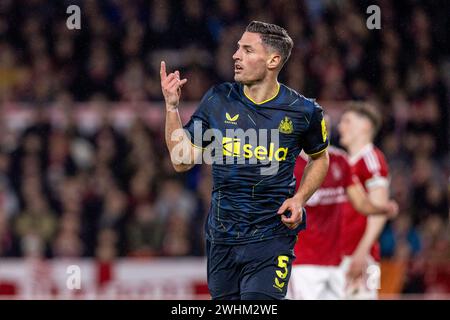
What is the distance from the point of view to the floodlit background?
11.1 meters

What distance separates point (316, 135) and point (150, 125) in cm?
664

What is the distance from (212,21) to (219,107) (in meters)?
8.52

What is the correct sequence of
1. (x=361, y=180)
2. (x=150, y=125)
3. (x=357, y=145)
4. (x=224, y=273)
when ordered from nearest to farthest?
(x=224, y=273) → (x=361, y=180) → (x=357, y=145) → (x=150, y=125)

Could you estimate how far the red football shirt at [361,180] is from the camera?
27.2 ft

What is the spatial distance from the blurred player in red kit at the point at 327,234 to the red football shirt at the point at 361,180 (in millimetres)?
477

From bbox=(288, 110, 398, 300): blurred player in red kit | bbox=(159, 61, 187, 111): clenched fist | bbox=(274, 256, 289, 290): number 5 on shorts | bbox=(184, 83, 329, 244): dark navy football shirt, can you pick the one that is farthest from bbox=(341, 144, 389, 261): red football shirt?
bbox=(159, 61, 187, 111): clenched fist

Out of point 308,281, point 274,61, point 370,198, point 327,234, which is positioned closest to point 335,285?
point 308,281

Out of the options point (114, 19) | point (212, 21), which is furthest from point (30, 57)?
point (212, 21)

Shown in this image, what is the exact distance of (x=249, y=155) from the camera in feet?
18.5

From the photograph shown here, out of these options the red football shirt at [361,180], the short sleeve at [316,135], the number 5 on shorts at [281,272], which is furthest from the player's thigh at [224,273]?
the red football shirt at [361,180]

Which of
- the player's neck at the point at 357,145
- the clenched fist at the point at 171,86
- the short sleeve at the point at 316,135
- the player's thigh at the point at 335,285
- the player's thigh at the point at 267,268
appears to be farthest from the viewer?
the player's neck at the point at 357,145

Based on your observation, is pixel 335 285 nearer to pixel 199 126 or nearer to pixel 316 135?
pixel 316 135

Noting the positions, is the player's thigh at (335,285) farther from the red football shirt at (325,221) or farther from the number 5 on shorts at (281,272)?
the number 5 on shorts at (281,272)

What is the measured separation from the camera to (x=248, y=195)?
18.6ft
